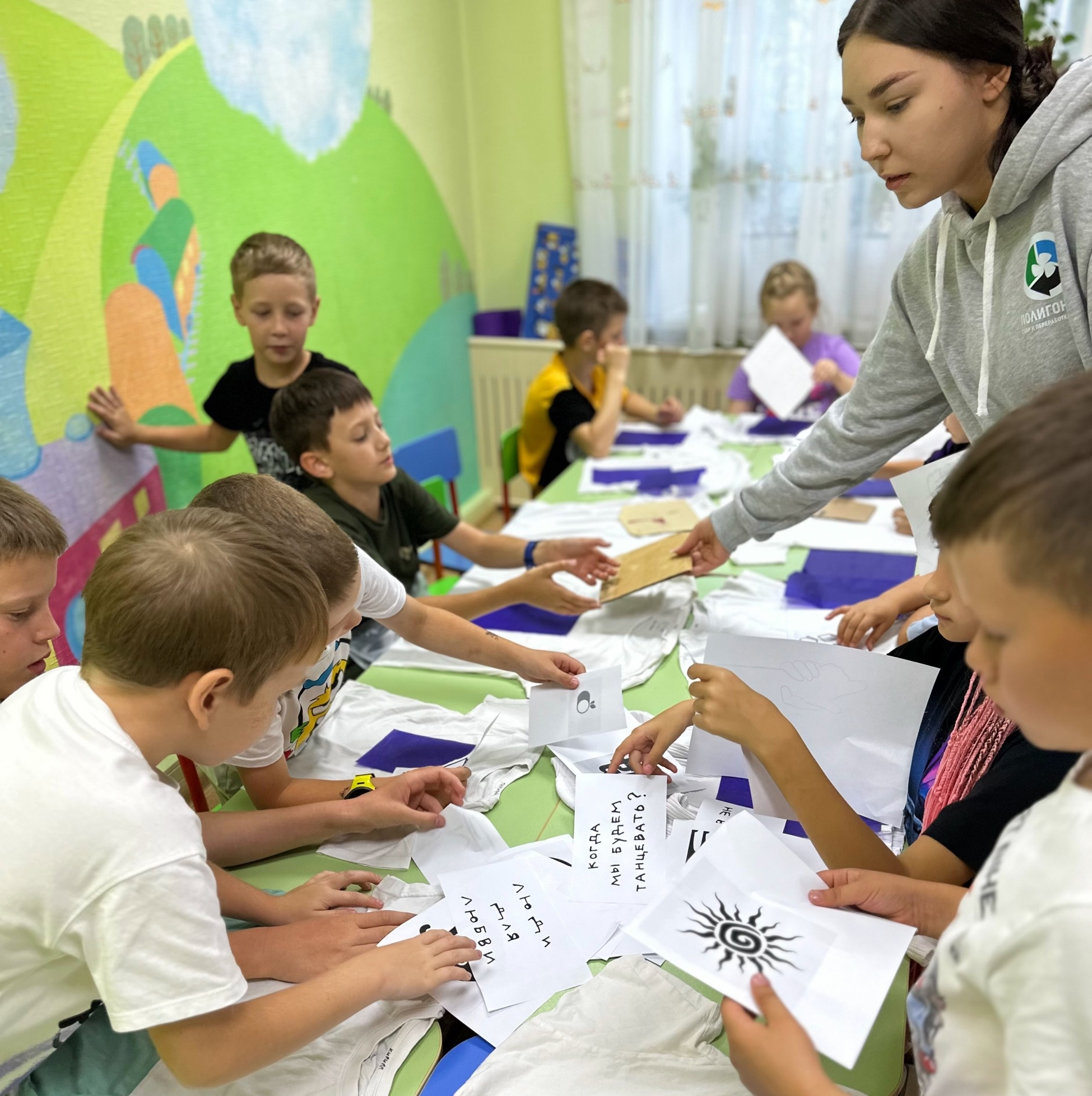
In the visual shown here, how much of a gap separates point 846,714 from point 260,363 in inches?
63.3

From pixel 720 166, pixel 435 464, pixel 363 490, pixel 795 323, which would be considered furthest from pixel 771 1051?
pixel 720 166

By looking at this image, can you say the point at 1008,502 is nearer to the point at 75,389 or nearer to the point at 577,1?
the point at 75,389

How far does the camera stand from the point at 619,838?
1.04 m

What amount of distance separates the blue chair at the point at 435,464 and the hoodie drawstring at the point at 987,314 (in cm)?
147

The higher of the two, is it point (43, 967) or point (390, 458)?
point (390, 458)

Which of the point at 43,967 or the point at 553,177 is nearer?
the point at 43,967

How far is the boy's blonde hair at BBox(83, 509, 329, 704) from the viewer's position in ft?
2.48

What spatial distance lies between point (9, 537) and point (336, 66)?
220 centimetres

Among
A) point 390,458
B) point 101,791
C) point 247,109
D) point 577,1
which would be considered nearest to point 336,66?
point 247,109

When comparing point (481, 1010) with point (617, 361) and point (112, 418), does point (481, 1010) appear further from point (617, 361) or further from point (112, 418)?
point (617, 361)

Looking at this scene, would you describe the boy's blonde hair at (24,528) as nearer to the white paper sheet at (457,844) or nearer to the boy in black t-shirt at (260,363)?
the white paper sheet at (457,844)

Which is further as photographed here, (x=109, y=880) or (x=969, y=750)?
(x=969, y=750)

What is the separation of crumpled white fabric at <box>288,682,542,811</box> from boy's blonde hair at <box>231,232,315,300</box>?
1093mm

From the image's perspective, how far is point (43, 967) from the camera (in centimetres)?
77
